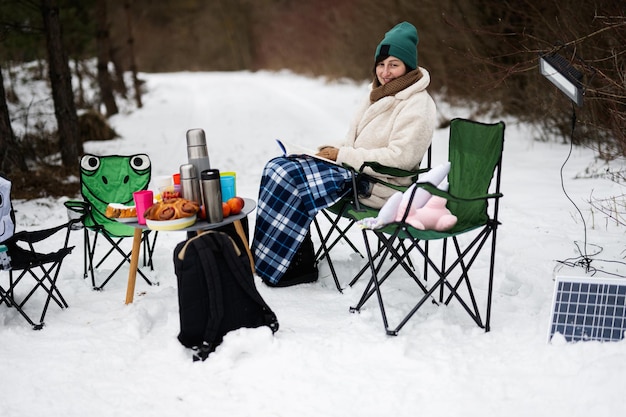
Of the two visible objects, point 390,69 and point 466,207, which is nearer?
point 466,207

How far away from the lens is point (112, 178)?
393cm

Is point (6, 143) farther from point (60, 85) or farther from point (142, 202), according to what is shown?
point (142, 202)

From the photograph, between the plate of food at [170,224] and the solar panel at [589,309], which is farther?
the plate of food at [170,224]

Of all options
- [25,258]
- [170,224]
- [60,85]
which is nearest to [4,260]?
[25,258]

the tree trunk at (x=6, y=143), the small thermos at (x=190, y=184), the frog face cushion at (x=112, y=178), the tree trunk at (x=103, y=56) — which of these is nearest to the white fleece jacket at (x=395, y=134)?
the small thermos at (x=190, y=184)

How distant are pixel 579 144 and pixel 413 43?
449cm

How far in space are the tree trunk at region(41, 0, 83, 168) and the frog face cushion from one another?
421 centimetres

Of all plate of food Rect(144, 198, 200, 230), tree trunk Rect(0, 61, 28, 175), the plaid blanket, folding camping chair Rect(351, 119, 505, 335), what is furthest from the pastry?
tree trunk Rect(0, 61, 28, 175)

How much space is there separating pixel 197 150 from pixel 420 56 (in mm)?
8037

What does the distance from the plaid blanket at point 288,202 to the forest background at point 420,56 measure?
154 cm

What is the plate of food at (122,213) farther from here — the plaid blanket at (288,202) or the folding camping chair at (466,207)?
the folding camping chair at (466,207)

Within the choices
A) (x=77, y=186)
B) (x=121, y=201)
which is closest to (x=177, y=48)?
(x=77, y=186)

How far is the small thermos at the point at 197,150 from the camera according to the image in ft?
10.5

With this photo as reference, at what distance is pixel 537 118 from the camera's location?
7.68 metres
